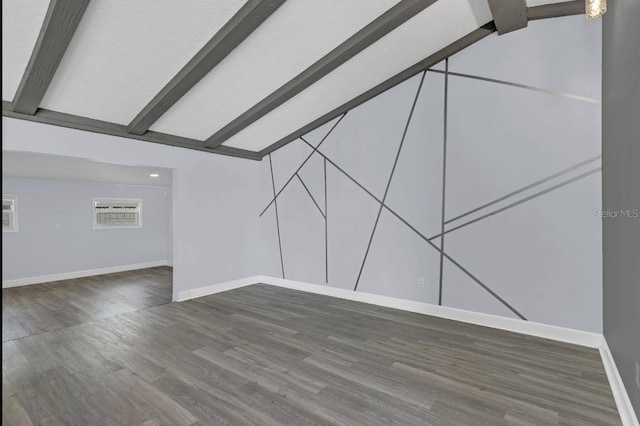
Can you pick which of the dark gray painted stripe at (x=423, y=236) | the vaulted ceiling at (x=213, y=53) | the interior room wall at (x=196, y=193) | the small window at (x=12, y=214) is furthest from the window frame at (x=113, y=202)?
the dark gray painted stripe at (x=423, y=236)

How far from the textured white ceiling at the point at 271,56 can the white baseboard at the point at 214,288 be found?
2.37 m

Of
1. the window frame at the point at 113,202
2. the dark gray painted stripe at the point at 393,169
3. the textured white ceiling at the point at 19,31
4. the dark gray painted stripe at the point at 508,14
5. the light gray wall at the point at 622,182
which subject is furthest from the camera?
the window frame at the point at 113,202

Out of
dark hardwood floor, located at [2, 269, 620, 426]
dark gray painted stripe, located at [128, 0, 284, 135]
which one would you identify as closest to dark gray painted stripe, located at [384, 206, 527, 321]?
dark hardwood floor, located at [2, 269, 620, 426]

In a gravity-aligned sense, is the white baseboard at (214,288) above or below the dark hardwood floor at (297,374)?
above

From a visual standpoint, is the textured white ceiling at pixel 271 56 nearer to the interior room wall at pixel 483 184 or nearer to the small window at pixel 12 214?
the interior room wall at pixel 483 184

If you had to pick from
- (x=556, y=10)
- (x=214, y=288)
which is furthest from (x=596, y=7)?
(x=214, y=288)

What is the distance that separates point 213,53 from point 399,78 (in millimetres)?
2391

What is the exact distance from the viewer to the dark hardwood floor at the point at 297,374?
2.40m

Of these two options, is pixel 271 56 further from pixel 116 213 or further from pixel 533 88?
pixel 116 213

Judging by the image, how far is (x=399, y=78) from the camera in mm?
4457

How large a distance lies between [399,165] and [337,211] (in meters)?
1.18

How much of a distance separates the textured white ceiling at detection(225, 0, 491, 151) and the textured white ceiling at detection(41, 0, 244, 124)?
1580 mm

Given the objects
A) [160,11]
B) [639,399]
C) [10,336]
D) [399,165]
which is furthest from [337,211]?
[10,336]

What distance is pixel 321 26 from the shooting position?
10.9 ft
